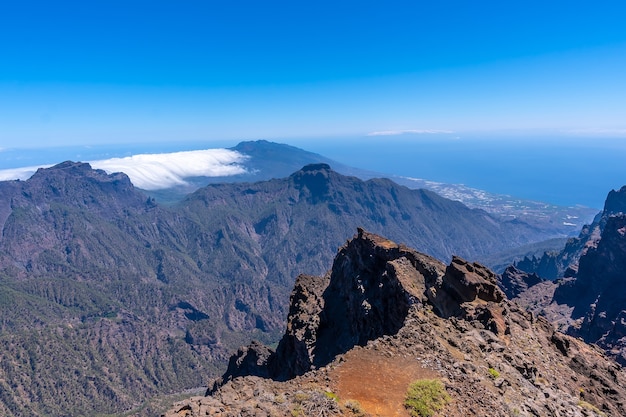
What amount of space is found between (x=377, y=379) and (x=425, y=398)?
319 centimetres

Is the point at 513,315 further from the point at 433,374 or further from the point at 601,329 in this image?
the point at 601,329

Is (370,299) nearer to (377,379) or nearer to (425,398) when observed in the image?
(377,379)

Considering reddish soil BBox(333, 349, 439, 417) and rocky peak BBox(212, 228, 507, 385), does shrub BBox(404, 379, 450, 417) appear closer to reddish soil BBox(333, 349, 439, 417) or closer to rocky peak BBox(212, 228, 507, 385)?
reddish soil BBox(333, 349, 439, 417)

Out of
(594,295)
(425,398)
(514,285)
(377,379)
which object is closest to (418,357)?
(377,379)

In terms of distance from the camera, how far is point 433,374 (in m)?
24.8

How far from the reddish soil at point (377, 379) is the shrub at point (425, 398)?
1.44 ft

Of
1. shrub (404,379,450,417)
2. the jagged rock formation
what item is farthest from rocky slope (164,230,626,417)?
the jagged rock formation

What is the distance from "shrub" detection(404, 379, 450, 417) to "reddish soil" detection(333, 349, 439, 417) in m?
0.44

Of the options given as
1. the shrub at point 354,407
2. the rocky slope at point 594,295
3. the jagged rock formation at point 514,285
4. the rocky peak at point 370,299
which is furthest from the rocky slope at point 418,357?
the jagged rock formation at point 514,285

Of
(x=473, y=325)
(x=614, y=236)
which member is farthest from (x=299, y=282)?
(x=614, y=236)

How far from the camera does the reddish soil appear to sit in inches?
842

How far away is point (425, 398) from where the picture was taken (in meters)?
21.8

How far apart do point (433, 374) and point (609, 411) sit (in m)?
17.6

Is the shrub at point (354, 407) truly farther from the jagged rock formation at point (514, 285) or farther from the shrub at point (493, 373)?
the jagged rock formation at point (514, 285)
